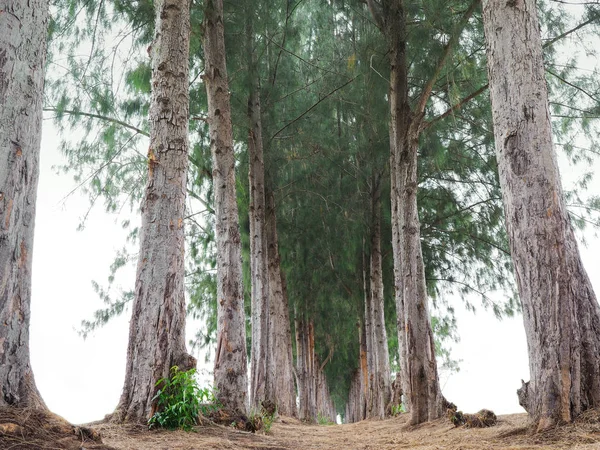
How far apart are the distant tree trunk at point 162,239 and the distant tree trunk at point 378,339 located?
22.8ft

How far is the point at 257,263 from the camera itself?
896 centimetres

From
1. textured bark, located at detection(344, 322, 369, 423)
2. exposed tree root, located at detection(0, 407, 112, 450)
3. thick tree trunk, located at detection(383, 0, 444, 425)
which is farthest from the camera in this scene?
textured bark, located at detection(344, 322, 369, 423)

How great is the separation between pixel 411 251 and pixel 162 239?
3342 millimetres

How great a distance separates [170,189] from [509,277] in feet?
29.1

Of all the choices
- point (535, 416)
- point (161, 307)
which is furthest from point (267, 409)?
point (535, 416)

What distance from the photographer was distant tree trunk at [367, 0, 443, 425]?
6.07 m

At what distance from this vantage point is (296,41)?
10758 mm

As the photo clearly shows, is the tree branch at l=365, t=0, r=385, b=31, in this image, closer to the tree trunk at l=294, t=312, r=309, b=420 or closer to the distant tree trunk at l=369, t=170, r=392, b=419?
the distant tree trunk at l=369, t=170, r=392, b=419

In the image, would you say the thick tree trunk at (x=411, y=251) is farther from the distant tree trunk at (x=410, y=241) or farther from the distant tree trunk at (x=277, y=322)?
the distant tree trunk at (x=277, y=322)

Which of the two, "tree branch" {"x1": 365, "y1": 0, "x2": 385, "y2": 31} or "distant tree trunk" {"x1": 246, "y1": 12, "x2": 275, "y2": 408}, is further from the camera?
"distant tree trunk" {"x1": 246, "y1": 12, "x2": 275, "y2": 408}

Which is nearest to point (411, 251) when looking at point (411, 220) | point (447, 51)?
point (411, 220)

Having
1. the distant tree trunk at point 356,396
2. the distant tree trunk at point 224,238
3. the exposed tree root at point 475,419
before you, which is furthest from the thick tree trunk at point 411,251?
the distant tree trunk at point 356,396

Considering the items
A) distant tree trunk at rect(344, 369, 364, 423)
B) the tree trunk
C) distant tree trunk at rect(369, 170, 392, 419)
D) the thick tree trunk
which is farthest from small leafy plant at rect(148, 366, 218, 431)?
distant tree trunk at rect(344, 369, 364, 423)

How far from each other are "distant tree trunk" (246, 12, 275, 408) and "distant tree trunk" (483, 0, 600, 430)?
5571 millimetres
